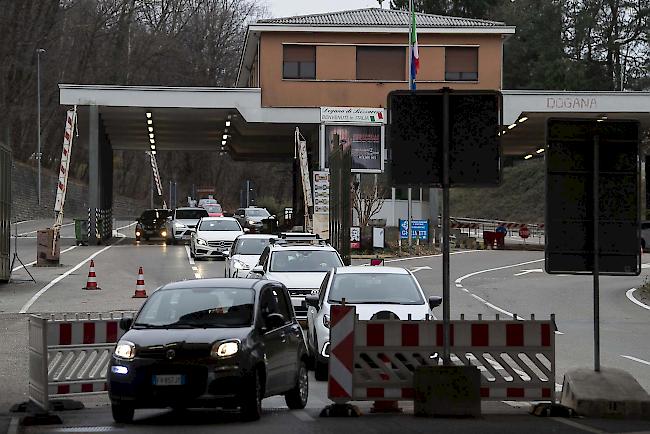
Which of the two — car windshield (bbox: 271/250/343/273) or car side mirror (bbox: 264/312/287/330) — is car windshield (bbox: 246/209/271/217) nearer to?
car windshield (bbox: 271/250/343/273)

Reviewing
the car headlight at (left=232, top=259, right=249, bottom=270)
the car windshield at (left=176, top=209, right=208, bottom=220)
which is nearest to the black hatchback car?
the car headlight at (left=232, top=259, right=249, bottom=270)

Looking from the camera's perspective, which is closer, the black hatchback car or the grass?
the black hatchback car

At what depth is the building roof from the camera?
55500mm

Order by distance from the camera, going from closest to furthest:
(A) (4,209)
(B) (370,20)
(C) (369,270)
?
(C) (369,270)
(A) (4,209)
(B) (370,20)

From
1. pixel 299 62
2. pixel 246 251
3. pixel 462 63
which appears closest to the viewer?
pixel 246 251

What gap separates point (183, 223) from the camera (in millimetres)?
55312

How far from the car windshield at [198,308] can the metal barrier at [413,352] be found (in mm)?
1016

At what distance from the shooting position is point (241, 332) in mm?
12461

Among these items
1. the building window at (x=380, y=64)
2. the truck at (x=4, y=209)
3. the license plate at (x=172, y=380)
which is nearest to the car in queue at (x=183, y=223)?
the building window at (x=380, y=64)

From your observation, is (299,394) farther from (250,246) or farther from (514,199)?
(514,199)

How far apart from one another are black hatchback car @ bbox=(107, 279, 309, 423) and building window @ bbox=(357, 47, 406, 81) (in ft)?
139

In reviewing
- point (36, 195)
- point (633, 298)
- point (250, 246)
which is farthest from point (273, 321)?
point (36, 195)

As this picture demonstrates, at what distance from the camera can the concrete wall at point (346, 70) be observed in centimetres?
5494

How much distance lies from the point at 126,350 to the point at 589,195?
18.4ft
